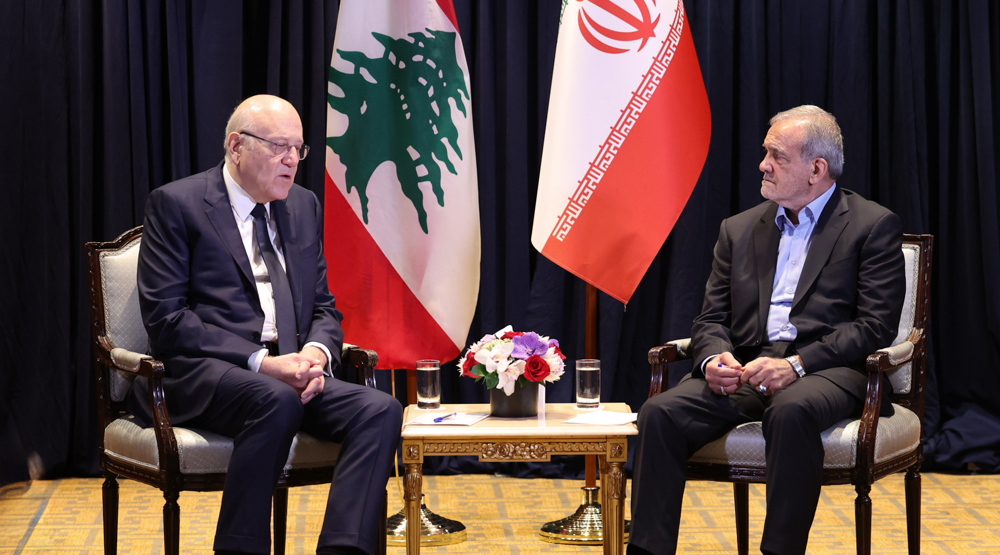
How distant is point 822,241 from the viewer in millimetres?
2975

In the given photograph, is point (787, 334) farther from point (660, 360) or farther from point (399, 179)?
point (399, 179)

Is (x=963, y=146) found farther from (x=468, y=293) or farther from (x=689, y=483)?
(x=468, y=293)

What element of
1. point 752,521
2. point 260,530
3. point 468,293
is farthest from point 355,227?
point 752,521

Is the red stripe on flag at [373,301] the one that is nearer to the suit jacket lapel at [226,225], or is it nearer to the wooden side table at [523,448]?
the suit jacket lapel at [226,225]

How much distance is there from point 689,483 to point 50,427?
9.43 feet

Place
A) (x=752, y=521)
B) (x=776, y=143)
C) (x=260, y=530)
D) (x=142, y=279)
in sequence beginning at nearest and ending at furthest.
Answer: (x=260, y=530), (x=142, y=279), (x=776, y=143), (x=752, y=521)

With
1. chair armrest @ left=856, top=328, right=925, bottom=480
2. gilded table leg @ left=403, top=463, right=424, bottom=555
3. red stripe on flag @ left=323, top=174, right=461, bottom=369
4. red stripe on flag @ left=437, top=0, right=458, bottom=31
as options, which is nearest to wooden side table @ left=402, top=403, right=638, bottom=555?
gilded table leg @ left=403, top=463, right=424, bottom=555

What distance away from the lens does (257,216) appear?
297cm

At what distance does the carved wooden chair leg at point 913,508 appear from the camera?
2.89 meters

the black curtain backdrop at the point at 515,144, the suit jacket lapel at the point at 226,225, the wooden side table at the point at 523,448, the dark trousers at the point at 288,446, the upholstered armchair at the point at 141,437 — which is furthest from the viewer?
the black curtain backdrop at the point at 515,144

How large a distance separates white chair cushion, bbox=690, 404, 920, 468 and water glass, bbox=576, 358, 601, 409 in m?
0.43

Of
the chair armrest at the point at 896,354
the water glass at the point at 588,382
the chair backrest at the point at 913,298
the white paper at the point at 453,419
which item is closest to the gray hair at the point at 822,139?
the chair backrest at the point at 913,298

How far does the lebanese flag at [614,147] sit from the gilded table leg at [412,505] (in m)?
1.20

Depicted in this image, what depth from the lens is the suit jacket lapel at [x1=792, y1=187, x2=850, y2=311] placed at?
2939mm
